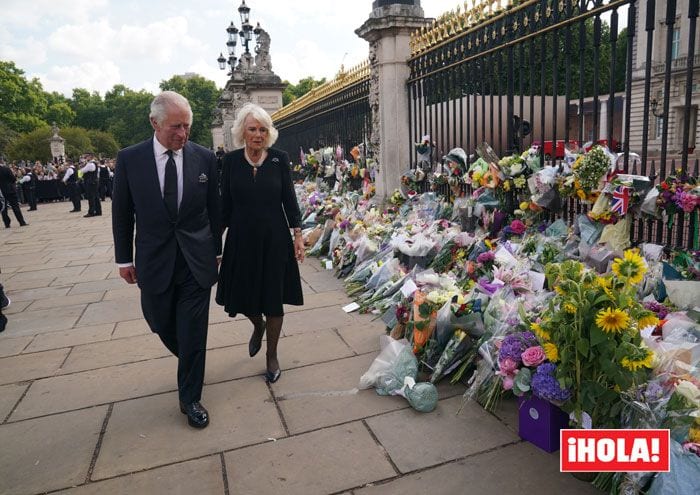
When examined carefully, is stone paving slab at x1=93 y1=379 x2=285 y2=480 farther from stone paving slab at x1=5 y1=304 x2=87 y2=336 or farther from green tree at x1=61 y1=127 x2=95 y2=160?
green tree at x1=61 y1=127 x2=95 y2=160

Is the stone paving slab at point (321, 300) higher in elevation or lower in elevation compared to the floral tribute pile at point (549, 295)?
lower

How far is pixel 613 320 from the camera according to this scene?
2176mm

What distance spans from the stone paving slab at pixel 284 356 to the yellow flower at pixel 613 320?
2.15 m

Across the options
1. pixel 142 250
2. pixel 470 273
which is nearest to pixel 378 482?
pixel 142 250

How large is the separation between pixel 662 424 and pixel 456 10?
516 cm

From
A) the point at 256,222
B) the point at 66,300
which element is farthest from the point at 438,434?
the point at 66,300

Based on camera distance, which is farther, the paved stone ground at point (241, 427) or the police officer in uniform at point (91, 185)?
the police officer in uniform at point (91, 185)

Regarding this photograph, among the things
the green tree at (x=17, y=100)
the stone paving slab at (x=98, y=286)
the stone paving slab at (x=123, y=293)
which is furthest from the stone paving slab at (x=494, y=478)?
the green tree at (x=17, y=100)

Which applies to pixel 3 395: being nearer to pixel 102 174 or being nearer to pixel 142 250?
pixel 142 250

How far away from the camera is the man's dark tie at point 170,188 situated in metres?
2.97

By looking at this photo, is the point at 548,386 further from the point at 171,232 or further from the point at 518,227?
the point at 518,227

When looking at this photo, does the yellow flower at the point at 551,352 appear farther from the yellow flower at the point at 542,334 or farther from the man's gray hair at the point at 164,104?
the man's gray hair at the point at 164,104

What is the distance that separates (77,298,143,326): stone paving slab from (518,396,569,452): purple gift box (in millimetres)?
4011

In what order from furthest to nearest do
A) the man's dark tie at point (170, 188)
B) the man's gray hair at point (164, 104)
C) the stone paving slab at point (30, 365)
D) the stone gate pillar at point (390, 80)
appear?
the stone gate pillar at point (390, 80), the stone paving slab at point (30, 365), the man's dark tie at point (170, 188), the man's gray hair at point (164, 104)
